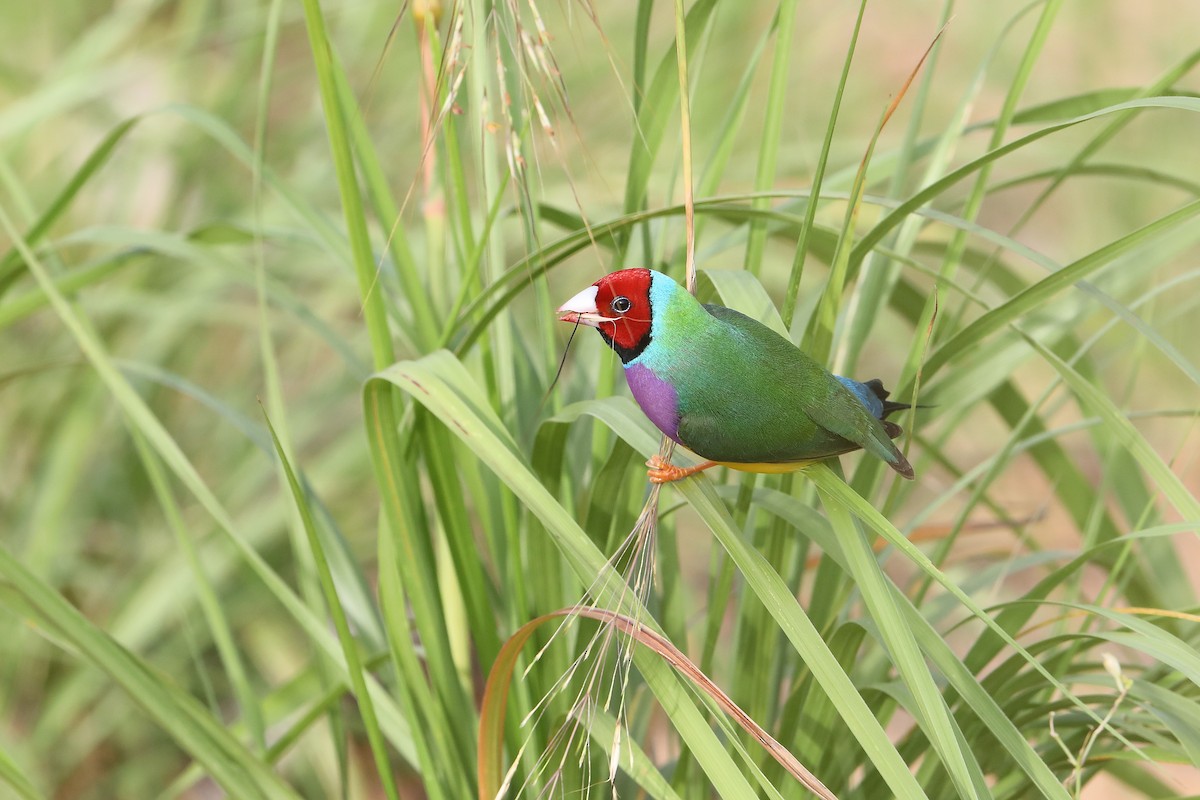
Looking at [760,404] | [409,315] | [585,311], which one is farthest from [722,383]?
[409,315]

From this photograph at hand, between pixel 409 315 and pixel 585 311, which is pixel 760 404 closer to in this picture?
pixel 585 311

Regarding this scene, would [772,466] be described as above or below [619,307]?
below

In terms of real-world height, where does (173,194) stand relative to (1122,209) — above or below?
above

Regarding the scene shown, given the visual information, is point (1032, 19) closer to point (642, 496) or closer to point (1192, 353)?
point (1192, 353)

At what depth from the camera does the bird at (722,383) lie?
35.9 inches

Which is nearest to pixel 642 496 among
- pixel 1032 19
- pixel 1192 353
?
pixel 1192 353

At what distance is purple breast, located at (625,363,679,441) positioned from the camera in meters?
0.92

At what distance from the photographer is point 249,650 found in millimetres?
2324

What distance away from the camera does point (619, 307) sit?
Answer: 0.94m

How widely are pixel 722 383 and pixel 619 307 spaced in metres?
0.12

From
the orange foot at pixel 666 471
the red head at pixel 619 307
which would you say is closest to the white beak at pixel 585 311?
the red head at pixel 619 307

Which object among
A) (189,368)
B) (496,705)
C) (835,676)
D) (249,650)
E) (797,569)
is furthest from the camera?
(189,368)

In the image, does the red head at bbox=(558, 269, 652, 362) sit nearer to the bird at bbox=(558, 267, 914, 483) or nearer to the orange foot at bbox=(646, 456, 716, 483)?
the bird at bbox=(558, 267, 914, 483)

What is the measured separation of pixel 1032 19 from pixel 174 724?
14.5 feet
